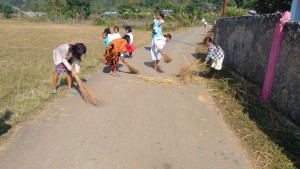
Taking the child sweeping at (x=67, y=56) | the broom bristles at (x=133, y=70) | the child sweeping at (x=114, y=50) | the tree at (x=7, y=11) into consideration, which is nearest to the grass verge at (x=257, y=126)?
the broom bristles at (x=133, y=70)

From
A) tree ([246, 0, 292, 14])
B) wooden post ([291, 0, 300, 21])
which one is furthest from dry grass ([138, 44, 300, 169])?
tree ([246, 0, 292, 14])

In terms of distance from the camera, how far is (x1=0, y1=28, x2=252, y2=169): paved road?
168 inches

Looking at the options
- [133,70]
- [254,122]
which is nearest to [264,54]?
[254,122]

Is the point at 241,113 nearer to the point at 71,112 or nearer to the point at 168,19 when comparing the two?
the point at 71,112

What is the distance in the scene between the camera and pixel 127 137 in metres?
5.04

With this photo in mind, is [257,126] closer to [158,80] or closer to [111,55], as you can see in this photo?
[158,80]

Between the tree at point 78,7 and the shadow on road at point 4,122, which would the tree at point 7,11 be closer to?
the tree at point 78,7

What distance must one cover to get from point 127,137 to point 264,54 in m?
4.88

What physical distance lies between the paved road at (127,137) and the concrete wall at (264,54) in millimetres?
1464

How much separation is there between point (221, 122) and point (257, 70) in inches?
120

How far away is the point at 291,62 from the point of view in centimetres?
641

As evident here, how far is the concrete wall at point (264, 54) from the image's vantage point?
6219 millimetres

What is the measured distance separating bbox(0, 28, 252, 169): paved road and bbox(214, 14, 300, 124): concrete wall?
146 centimetres

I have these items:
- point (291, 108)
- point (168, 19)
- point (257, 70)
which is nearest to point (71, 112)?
point (291, 108)
